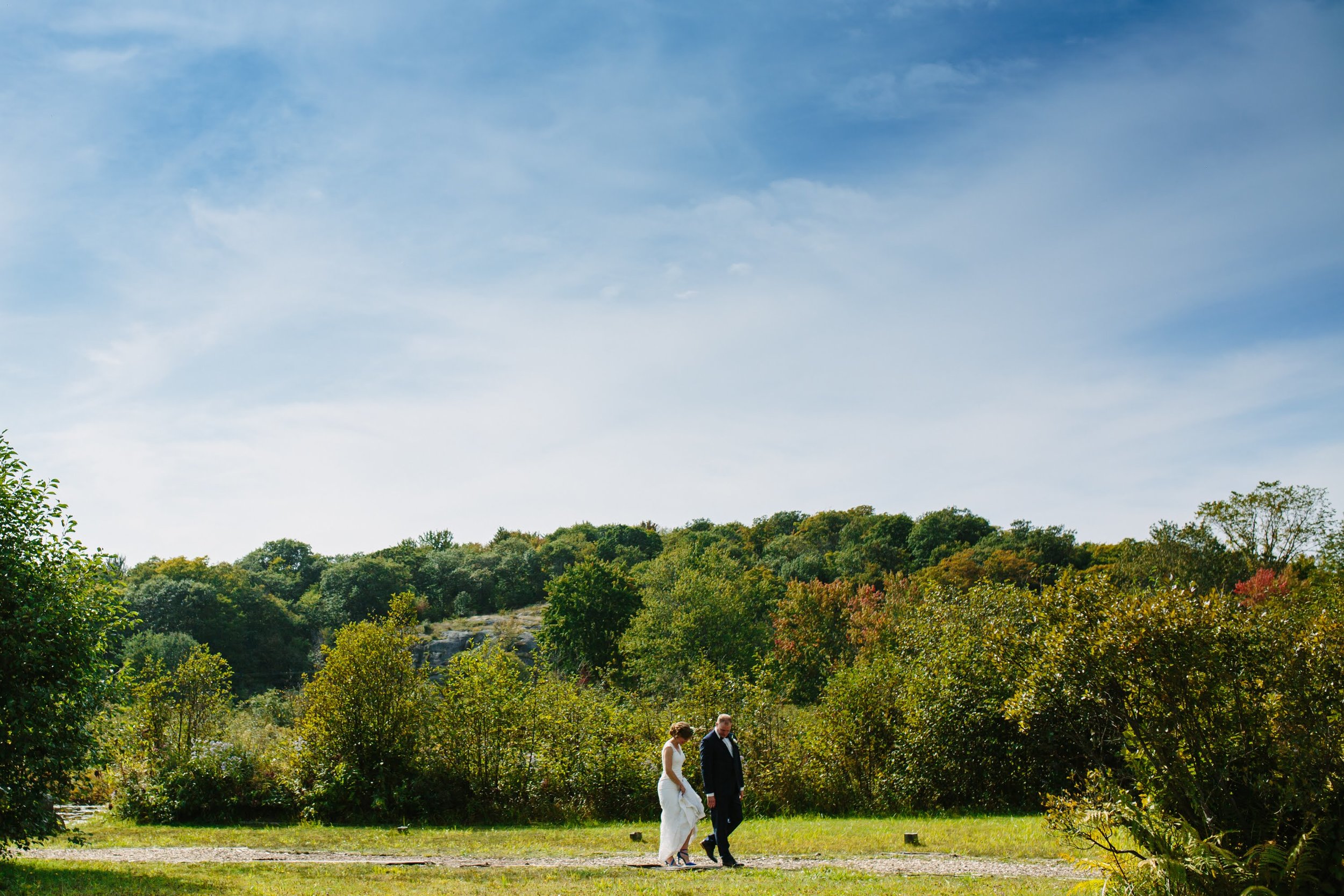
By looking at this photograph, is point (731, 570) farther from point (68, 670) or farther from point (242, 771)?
point (68, 670)

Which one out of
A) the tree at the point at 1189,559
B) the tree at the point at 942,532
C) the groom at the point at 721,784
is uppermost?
the tree at the point at 942,532

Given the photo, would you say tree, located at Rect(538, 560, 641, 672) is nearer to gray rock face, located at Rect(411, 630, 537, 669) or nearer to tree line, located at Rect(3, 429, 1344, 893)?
gray rock face, located at Rect(411, 630, 537, 669)

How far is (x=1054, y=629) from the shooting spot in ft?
30.5

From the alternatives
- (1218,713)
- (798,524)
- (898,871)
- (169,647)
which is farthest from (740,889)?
(798,524)

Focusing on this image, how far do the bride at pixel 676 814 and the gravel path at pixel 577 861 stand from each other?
279 millimetres

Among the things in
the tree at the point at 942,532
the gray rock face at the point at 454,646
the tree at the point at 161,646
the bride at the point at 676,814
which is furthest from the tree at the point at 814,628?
the tree at the point at 161,646

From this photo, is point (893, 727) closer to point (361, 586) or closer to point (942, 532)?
point (942, 532)

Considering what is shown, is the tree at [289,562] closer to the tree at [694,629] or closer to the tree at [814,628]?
the tree at [694,629]

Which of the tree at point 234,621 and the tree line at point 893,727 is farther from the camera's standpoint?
the tree at point 234,621

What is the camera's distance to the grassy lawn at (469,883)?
28.8ft

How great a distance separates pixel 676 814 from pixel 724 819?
63 cm

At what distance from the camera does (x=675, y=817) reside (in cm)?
1096

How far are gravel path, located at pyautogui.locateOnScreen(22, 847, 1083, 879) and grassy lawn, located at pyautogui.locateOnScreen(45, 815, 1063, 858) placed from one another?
440 millimetres

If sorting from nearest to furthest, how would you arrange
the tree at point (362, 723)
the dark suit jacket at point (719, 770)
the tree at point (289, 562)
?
the dark suit jacket at point (719, 770) < the tree at point (362, 723) < the tree at point (289, 562)
